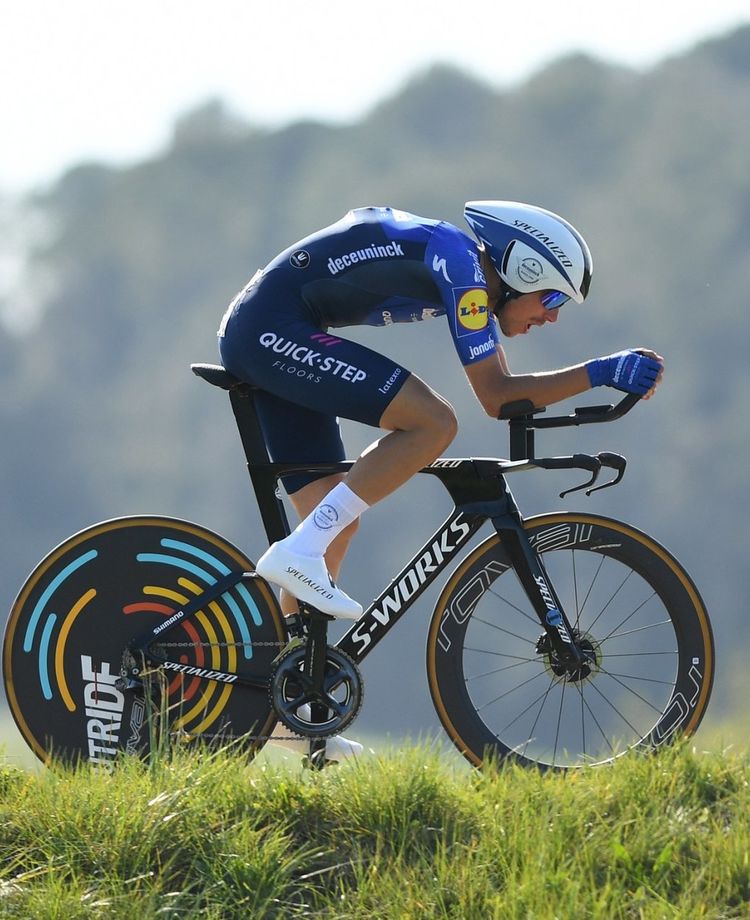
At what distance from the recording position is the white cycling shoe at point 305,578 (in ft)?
14.5

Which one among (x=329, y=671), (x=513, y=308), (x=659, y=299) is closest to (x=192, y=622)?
(x=329, y=671)

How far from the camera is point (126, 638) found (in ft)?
15.6

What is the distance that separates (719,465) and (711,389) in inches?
382

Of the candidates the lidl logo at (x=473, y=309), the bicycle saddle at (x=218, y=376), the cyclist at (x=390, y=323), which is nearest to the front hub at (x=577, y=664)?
the cyclist at (x=390, y=323)

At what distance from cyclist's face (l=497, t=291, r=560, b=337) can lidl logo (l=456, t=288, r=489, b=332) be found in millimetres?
298

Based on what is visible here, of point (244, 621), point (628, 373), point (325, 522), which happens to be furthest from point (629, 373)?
point (244, 621)

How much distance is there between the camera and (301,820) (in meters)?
3.95

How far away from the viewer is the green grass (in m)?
3.54

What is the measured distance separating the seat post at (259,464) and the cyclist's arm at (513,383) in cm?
79

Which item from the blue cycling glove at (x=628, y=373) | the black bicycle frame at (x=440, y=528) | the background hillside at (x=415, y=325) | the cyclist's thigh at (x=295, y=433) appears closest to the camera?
the blue cycling glove at (x=628, y=373)

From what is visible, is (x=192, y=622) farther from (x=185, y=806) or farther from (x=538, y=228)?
(x=538, y=228)

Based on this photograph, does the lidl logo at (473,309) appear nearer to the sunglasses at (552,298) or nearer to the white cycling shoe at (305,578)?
the sunglasses at (552,298)

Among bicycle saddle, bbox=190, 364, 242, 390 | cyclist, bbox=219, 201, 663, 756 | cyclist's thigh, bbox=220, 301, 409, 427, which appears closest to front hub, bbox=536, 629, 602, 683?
cyclist, bbox=219, 201, 663, 756

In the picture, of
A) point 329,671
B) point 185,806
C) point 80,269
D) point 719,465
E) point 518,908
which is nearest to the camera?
point 518,908
